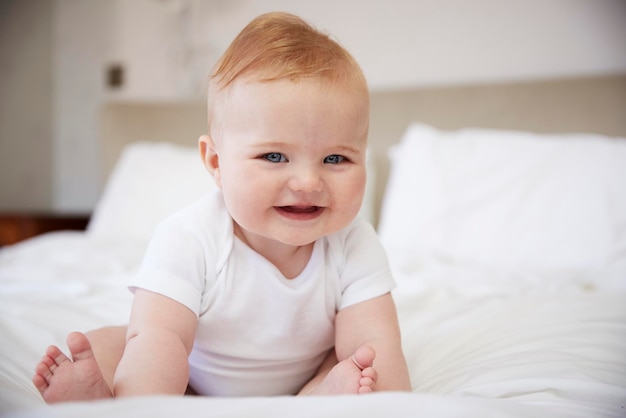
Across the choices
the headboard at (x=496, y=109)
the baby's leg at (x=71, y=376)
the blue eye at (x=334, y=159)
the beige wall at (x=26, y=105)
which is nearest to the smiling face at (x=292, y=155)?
the blue eye at (x=334, y=159)

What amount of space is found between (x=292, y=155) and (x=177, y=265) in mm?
210

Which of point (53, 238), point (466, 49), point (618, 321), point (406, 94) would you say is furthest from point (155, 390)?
point (466, 49)

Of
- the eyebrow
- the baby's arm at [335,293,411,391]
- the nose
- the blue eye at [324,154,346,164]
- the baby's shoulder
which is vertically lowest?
the baby's arm at [335,293,411,391]

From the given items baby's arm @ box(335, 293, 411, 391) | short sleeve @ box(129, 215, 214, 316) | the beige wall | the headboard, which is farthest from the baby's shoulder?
the beige wall

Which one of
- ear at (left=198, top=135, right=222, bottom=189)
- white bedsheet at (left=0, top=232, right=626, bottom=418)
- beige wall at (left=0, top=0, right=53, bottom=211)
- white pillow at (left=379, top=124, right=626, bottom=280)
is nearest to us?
white bedsheet at (left=0, top=232, right=626, bottom=418)

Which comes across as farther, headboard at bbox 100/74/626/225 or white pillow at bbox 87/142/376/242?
white pillow at bbox 87/142/376/242

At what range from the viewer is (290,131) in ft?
2.35

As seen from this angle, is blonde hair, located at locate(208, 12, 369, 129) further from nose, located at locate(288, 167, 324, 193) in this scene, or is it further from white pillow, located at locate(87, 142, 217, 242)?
white pillow, located at locate(87, 142, 217, 242)

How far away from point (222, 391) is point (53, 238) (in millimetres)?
1543

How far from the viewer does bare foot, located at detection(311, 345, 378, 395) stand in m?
0.65

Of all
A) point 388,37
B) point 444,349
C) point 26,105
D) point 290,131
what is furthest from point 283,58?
point 26,105

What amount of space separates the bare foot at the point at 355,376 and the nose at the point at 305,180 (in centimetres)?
20

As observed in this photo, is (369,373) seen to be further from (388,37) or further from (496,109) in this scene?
(388,37)

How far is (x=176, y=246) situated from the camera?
78 cm
